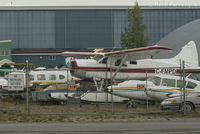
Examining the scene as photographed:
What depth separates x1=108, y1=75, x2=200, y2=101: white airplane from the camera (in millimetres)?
19281

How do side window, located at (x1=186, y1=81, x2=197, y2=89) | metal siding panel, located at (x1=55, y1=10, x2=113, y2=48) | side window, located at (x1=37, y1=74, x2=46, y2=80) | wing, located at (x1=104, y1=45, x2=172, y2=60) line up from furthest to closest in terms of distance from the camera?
metal siding panel, located at (x1=55, y1=10, x2=113, y2=48)
side window, located at (x1=37, y1=74, x2=46, y2=80)
wing, located at (x1=104, y1=45, x2=172, y2=60)
side window, located at (x1=186, y1=81, x2=197, y2=89)

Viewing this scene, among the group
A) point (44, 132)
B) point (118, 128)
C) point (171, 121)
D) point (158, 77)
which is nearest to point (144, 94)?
point (158, 77)

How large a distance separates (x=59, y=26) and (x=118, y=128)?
7679cm

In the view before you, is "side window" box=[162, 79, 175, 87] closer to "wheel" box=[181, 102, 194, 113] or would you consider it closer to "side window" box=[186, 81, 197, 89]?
"side window" box=[186, 81, 197, 89]

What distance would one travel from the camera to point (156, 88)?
1936 cm

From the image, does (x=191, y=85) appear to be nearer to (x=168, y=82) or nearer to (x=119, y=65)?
(x=168, y=82)

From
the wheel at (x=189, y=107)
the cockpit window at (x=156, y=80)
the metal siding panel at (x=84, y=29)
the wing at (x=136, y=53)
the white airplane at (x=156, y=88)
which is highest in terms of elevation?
the metal siding panel at (x=84, y=29)

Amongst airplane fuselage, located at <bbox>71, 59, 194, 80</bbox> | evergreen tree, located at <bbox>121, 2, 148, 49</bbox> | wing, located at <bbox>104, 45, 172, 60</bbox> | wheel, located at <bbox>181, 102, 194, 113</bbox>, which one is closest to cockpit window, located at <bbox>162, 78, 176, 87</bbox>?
wheel, located at <bbox>181, 102, 194, 113</bbox>

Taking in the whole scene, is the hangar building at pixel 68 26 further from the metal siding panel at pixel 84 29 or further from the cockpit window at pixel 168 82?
the cockpit window at pixel 168 82

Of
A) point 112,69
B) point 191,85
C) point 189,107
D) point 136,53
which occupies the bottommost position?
point 189,107

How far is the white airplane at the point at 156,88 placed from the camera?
1928 centimetres

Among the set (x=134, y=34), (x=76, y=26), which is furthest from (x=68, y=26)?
(x=134, y=34)

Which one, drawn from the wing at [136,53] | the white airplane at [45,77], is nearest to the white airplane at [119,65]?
the wing at [136,53]

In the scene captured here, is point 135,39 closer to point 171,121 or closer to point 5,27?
point 171,121
